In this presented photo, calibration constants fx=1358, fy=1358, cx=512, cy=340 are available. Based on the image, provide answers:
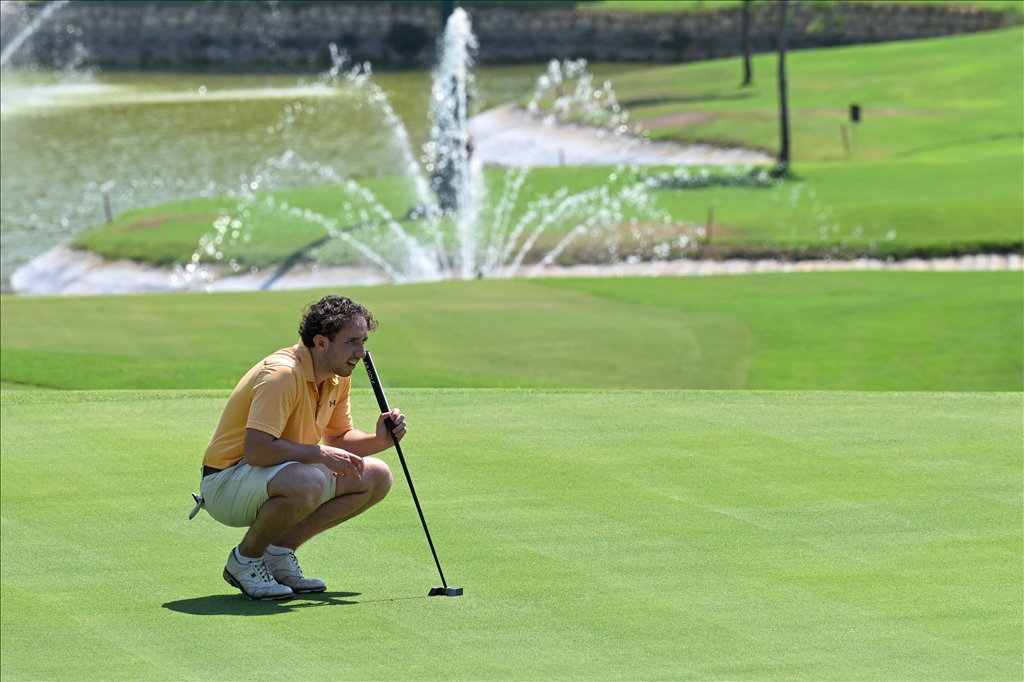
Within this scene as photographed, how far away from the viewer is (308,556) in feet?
23.1

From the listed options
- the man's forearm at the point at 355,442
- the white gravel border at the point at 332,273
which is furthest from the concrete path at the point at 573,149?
the man's forearm at the point at 355,442

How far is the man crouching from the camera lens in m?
6.19

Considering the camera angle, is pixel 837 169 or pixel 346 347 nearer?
pixel 346 347

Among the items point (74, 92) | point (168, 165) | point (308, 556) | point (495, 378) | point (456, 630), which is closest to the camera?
point (456, 630)

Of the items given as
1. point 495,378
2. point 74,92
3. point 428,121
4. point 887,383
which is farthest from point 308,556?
point 74,92

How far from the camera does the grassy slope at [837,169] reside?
29.8 m

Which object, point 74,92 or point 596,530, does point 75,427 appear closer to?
point 596,530

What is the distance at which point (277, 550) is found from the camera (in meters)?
6.45

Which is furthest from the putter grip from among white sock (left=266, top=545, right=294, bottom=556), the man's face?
white sock (left=266, top=545, right=294, bottom=556)

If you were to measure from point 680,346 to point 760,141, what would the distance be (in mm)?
25668

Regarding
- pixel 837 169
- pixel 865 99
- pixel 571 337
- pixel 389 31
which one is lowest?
pixel 571 337

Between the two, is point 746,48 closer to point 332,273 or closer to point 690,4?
point 690,4

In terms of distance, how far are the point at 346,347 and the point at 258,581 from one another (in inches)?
47.0

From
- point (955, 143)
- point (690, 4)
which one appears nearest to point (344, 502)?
point (955, 143)
